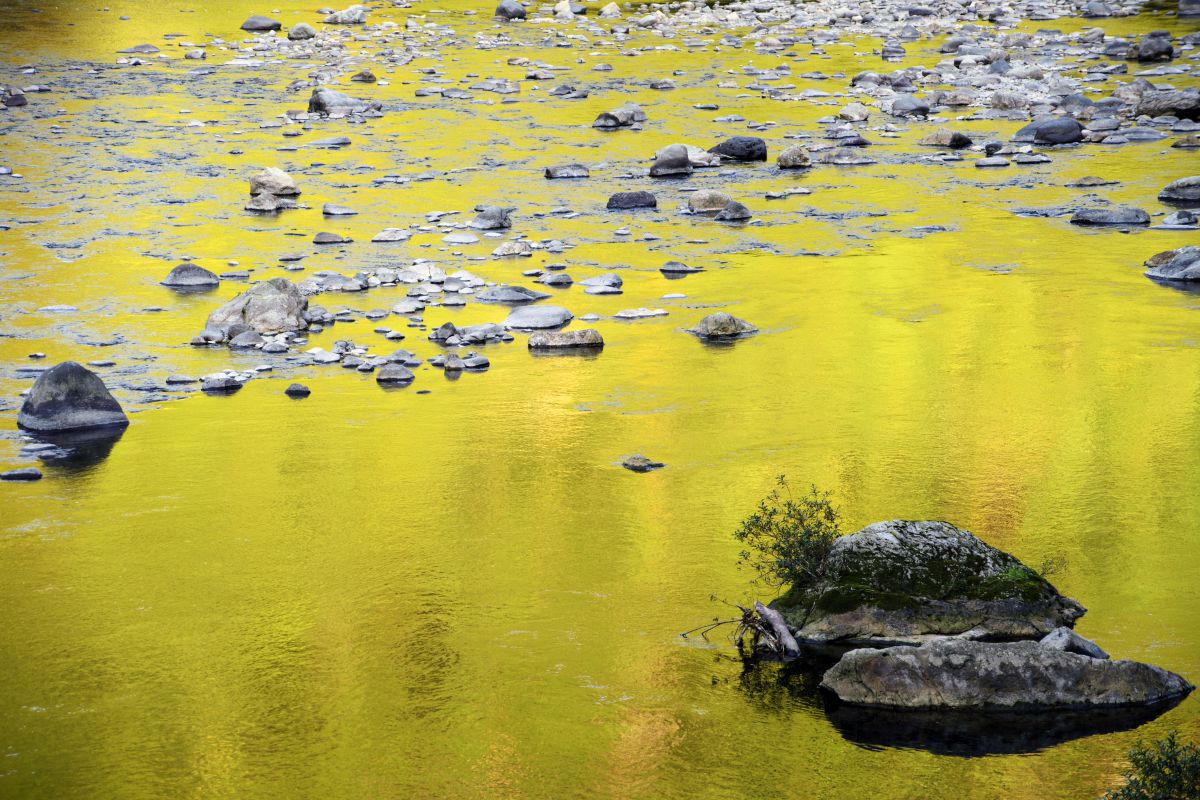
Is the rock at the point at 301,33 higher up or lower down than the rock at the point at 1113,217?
higher up

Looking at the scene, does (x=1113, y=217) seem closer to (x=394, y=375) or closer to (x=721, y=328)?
(x=721, y=328)

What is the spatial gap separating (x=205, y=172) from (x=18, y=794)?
1748 centimetres

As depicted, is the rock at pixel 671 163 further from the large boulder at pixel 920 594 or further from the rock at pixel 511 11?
the rock at pixel 511 11

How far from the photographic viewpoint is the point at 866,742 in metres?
6.86

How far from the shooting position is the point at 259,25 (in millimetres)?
40438

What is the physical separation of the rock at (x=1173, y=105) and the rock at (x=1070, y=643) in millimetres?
20236

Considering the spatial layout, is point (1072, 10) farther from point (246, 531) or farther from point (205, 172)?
point (246, 531)

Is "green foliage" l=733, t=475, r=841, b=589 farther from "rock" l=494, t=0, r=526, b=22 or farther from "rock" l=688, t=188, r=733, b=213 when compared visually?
"rock" l=494, t=0, r=526, b=22

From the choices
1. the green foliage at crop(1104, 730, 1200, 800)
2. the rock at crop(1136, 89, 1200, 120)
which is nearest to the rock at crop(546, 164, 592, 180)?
the rock at crop(1136, 89, 1200, 120)

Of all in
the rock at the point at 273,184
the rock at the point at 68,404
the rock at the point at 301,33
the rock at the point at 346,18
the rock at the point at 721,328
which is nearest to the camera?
the rock at the point at 68,404

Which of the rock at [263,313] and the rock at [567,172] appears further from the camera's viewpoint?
the rock at [567,172]

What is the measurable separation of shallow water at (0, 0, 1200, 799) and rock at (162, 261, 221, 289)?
0.23 m

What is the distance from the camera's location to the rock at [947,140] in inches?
923

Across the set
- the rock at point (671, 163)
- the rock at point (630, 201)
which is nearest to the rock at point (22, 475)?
the rock at point (630, 201)
